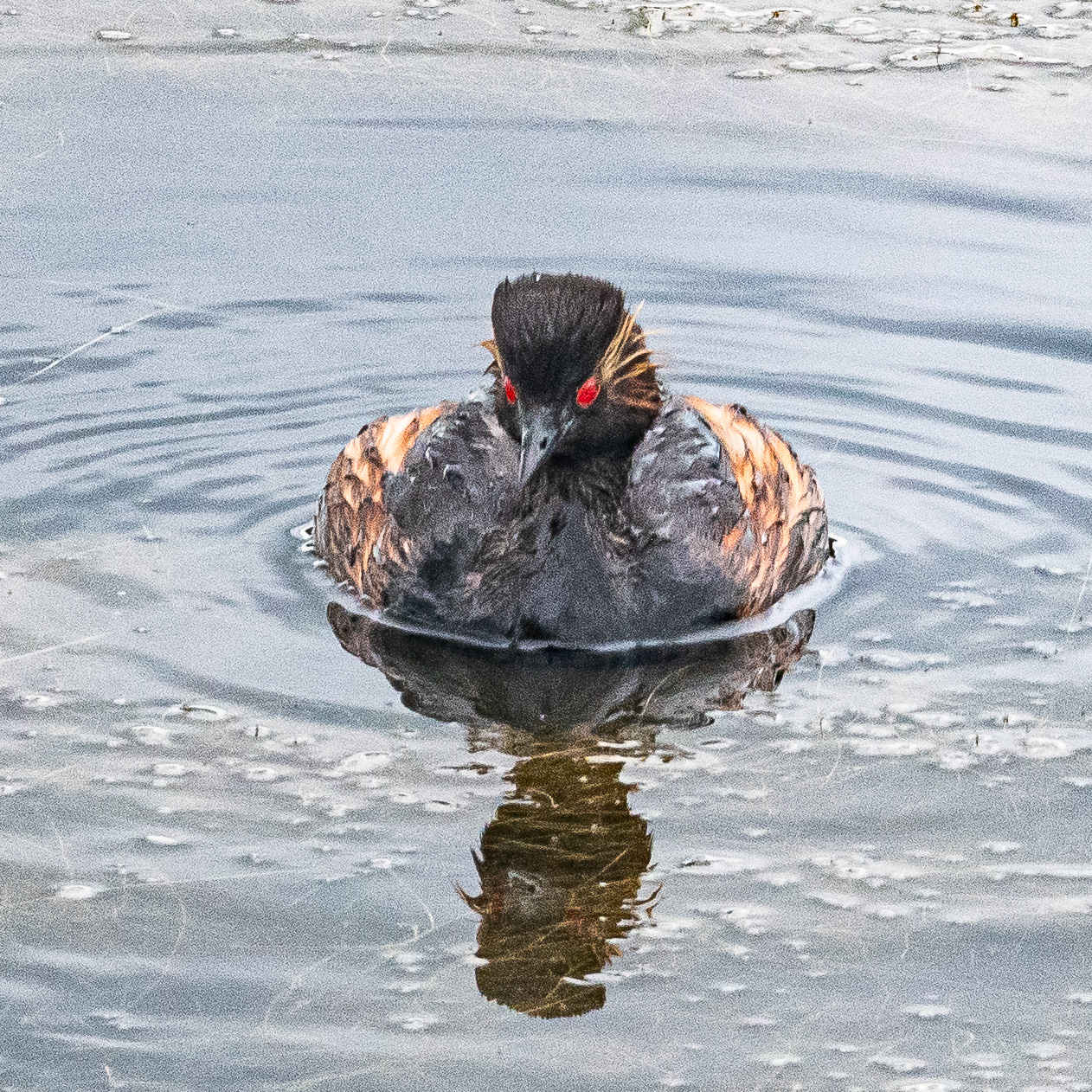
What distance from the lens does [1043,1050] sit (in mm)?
6809

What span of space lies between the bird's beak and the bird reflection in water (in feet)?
2.80

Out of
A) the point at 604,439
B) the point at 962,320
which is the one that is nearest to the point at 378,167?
the point at 962,320

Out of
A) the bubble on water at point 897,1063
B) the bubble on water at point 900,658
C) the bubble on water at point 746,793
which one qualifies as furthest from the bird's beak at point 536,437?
the bubble on water at point 897,1063

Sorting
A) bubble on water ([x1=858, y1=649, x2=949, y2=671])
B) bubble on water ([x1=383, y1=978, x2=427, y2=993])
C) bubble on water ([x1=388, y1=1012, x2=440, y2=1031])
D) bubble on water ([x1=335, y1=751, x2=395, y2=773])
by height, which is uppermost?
bubble on water ([x1=858, y1=649, x2=949, y2=671])

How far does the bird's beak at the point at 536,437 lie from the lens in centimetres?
876

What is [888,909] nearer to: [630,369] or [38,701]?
[630,369]

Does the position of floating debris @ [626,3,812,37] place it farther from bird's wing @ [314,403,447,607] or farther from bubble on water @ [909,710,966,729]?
bubble on water @ [909,710,966,729]

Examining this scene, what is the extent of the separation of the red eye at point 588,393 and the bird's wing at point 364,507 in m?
1.00

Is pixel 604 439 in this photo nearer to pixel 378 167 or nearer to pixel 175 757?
pixel 175 757

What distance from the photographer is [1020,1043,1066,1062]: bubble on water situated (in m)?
6.78

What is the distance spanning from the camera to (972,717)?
8.79 meters

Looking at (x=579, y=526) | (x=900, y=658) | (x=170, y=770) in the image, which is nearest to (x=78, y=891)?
(x=170, y=770)

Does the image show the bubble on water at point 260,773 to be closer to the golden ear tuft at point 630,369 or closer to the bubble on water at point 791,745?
the bubble on water at point 791,745

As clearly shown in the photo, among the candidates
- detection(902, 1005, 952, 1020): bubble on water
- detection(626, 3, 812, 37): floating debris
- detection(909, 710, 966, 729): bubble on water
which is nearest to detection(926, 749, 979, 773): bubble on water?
detection(909, 710, 966, 729): bubble on water
